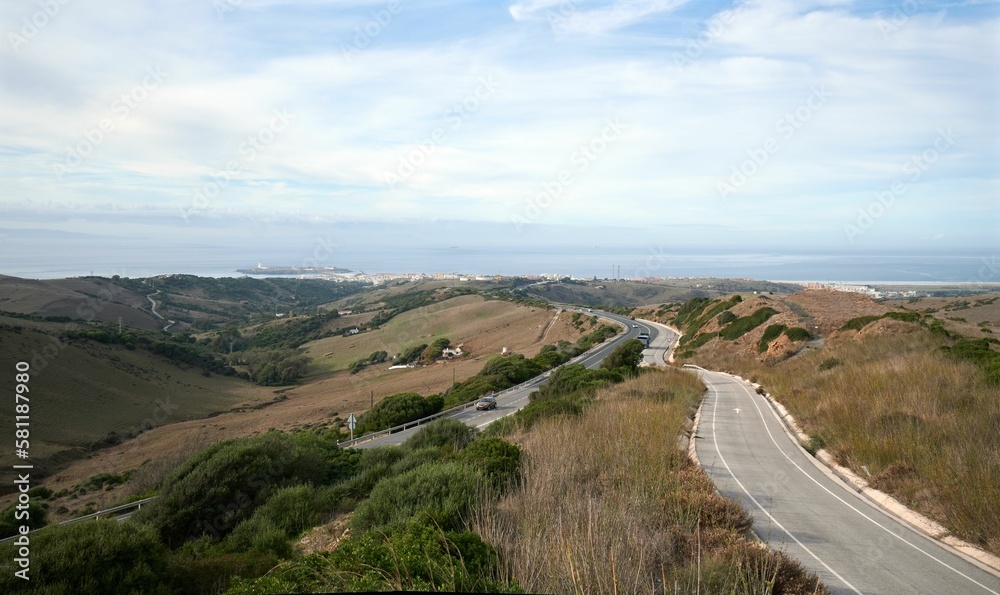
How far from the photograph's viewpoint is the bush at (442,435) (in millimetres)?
14792

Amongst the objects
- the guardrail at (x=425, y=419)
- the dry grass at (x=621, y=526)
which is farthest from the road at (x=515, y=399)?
the dry grass at (x=621, y=526)

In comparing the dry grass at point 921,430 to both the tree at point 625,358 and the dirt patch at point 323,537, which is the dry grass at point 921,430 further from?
the tree at point 625,358

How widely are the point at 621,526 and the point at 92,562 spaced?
17.7 feet

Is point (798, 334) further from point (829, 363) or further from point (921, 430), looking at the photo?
Answer: point (921, 430)

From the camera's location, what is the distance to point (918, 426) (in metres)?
9.66

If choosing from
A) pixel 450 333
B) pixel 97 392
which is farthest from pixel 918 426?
pixel 450 333

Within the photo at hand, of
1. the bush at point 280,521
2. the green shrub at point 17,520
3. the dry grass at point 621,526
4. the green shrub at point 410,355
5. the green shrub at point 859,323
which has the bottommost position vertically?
the green shrub at point 410,355

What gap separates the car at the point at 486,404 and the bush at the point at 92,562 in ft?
72.2

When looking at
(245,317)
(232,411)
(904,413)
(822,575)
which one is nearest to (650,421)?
(822,575)

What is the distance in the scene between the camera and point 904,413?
10.6 m

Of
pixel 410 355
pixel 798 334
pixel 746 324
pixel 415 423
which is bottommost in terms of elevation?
pixel 410 355

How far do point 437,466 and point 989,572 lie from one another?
23.4 ft

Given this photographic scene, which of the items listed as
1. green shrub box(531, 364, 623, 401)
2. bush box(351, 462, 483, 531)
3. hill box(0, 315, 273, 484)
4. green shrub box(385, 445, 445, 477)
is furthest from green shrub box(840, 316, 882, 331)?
hill box(0, 315, 273, 484)

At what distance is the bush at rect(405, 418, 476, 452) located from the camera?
14.8 meters
